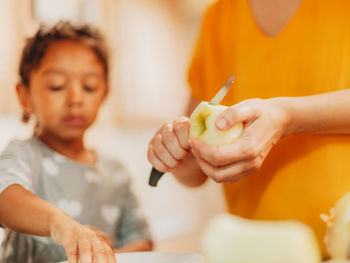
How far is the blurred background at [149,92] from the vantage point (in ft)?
7.83

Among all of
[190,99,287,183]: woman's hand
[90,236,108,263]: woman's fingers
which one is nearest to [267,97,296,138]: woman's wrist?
[190,99,287,183]: woman's hand

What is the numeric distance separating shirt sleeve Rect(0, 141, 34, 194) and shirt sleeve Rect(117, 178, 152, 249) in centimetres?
27

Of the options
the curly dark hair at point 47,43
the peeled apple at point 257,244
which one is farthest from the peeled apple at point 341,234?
the curly dark hair at point 47,43

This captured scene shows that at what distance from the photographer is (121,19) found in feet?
8.21

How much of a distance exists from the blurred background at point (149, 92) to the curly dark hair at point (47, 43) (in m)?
1.15

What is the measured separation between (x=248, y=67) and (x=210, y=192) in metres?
2.06

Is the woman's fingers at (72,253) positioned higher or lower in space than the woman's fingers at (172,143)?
lower

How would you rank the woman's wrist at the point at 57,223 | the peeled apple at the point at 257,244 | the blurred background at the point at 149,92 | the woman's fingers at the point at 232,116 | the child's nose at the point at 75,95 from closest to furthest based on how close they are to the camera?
the peeled apple at the point at 257,244
the woman's fingers at the point at 232,116
the woman's wrist at the point at 57,223
the child's nose at the point at 75,95
the blurred background at the point at 149,92

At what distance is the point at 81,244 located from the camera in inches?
20.3

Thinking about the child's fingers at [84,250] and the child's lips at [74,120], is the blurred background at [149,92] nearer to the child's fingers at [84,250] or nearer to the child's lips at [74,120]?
the child's lips at [74,120]

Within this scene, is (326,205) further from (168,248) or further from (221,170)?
(168,248)

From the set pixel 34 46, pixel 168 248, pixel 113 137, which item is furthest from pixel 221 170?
pixel 113 137

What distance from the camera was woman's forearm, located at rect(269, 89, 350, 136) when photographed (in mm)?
549

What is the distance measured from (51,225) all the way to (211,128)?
0.91 feet
